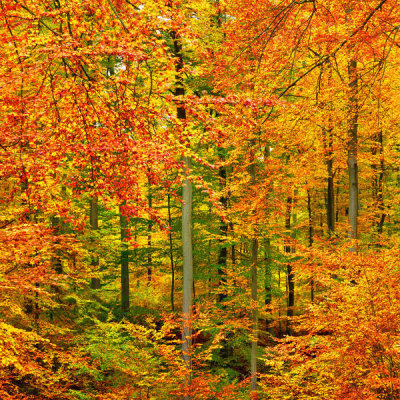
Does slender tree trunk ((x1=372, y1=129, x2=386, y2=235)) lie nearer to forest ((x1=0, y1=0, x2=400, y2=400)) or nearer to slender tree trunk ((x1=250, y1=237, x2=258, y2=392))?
forest ((x1=0, y1=0, x2=400, y2=400))

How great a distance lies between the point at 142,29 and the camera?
12.2 ft

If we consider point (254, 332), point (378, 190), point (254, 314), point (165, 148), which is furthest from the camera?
point (378, 190)

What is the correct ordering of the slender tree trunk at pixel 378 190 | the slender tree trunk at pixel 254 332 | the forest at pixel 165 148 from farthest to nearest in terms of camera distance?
the slender tree trunk at pixel 378 190 < the slender tree trunk at pixel 254 332 < the forest at pixel 165 148

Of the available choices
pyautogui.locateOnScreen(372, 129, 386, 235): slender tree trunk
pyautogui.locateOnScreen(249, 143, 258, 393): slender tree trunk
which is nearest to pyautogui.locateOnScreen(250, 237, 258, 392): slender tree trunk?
pyautogui.locateOnScreen(249, 143, 258, 393): slender tree trunk

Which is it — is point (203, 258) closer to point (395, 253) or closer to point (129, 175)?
point (395, 253)

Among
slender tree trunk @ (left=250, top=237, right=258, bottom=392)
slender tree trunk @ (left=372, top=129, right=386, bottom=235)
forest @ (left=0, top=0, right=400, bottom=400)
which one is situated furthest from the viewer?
slender tree trunk @ (left=372, top=129, right=386, bottom=235)

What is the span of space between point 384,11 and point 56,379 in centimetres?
860

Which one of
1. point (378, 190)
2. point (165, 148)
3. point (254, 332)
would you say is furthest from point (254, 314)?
point (378, 190)

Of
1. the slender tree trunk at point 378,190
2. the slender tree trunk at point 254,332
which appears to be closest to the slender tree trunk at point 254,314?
the slender tree trunk at point 254,332

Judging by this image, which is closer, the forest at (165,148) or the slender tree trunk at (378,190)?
the forest at (165,148)

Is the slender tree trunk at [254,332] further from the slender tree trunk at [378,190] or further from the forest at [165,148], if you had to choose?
the slender tree trunk at [378,190]

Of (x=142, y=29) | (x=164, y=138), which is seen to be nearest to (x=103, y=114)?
(x=164, y=138)

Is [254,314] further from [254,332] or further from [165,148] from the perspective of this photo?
[165,148]

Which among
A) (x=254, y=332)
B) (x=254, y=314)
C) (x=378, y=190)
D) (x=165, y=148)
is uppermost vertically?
(x=165, y=148)
